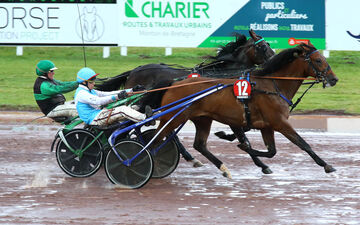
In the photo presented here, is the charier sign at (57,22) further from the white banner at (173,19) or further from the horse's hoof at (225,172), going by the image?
the horse's hoof at (225,172)

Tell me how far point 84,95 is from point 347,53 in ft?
52.0

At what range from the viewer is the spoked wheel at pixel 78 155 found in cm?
875

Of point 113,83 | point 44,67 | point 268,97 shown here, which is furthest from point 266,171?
point 44,67

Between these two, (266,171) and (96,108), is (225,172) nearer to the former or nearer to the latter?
(266,171)

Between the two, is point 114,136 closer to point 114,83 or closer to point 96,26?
point 114,83

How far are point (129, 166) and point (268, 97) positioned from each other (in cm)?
188

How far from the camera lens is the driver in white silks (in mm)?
8414

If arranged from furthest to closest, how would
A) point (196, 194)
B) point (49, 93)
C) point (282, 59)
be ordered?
point (49, 93), point (282, 59), point (196, 194)

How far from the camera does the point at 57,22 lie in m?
19.4

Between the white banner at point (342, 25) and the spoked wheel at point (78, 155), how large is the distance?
1199 centimetres

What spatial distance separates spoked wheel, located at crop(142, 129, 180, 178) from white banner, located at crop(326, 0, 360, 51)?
1128 cm

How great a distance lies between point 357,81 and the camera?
18500mm

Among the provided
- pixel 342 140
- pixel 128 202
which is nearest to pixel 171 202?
pixel 128 202

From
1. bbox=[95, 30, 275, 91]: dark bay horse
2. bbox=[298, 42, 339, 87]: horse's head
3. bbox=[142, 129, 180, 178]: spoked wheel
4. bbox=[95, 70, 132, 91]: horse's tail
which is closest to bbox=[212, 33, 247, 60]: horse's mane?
bbox=[95, 30, 275, 91]: dark bay horse
